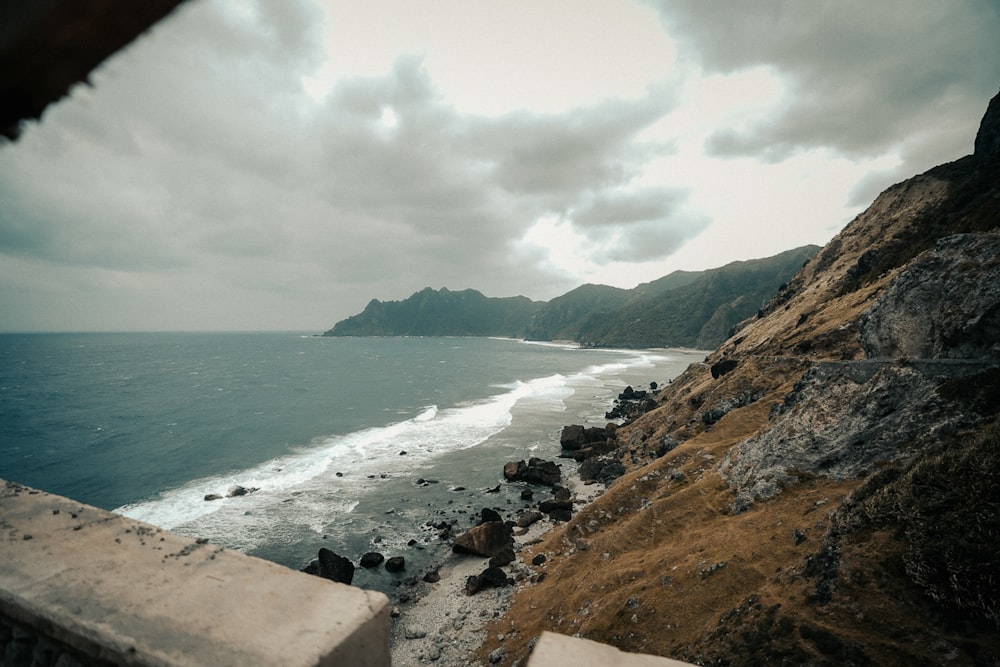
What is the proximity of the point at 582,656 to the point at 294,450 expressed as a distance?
4911 centimetres

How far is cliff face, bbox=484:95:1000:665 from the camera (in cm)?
938

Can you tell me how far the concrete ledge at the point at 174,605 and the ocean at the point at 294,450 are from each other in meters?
21.3

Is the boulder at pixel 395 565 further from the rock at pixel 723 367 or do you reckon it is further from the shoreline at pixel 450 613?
the rock at pixel 723 367

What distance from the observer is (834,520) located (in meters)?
12.4

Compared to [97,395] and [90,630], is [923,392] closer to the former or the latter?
[90,630]

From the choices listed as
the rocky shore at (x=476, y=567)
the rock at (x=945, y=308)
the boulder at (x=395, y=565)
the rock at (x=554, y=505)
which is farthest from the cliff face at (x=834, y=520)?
the boulder at (x=395, y=565)

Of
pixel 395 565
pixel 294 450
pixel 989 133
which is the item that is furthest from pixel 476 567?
pixel 989 133

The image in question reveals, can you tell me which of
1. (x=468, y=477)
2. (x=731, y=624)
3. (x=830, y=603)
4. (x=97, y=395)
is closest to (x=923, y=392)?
(x=830, y=603)

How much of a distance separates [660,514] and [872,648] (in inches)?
390

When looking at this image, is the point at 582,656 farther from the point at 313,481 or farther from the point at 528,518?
the point at 313,481

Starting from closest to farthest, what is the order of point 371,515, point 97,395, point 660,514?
point 660,514
point 371,515
point 97,395

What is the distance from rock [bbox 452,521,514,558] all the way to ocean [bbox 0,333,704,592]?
1.55m

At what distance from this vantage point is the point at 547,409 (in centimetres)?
6266

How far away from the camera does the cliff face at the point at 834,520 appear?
9375 mm
